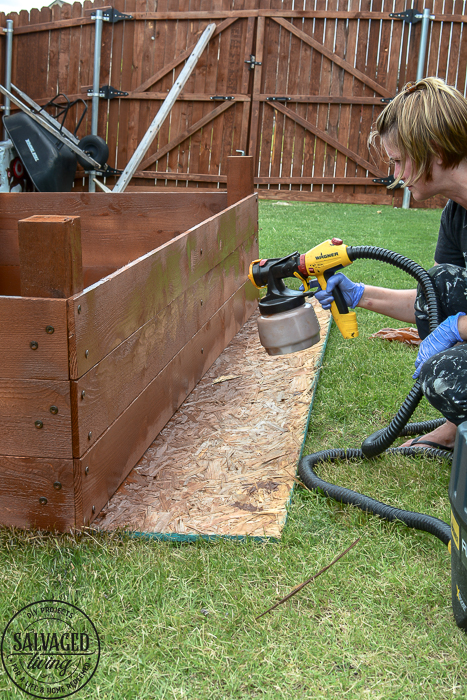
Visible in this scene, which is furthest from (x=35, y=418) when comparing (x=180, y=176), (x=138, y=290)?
(x=180, y=176)

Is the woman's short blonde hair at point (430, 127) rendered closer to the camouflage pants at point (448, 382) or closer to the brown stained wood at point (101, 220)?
the camouflage pants at point (448, 382)

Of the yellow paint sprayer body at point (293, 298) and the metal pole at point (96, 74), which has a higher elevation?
the metal pole at point (96, 74)

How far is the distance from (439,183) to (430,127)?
0.65 feet

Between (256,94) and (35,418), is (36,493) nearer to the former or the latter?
(35,418)

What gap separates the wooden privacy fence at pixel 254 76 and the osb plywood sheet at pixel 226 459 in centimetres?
780

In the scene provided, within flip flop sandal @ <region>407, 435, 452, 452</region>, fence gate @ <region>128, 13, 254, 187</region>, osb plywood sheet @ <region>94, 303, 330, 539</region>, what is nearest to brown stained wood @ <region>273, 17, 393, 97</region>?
fence gate @ <region>128, 13, 254, 187</region>

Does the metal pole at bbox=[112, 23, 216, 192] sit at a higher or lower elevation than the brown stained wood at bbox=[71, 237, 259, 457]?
higher

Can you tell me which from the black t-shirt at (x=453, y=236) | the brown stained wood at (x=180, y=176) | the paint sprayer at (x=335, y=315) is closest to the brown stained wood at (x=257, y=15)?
the brown stained wood at (x=180, y=176)

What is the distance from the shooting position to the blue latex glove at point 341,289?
7.60ft

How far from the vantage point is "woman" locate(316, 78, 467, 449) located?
204cm

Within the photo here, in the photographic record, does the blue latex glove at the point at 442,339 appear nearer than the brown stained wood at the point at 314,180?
Yes

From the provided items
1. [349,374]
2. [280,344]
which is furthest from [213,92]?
[280,344]

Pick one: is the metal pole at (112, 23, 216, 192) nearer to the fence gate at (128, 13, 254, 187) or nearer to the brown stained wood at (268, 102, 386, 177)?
the fence gate at (128, 13, 254, 187)

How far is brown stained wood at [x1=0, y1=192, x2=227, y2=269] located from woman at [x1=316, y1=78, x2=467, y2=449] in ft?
5.64
